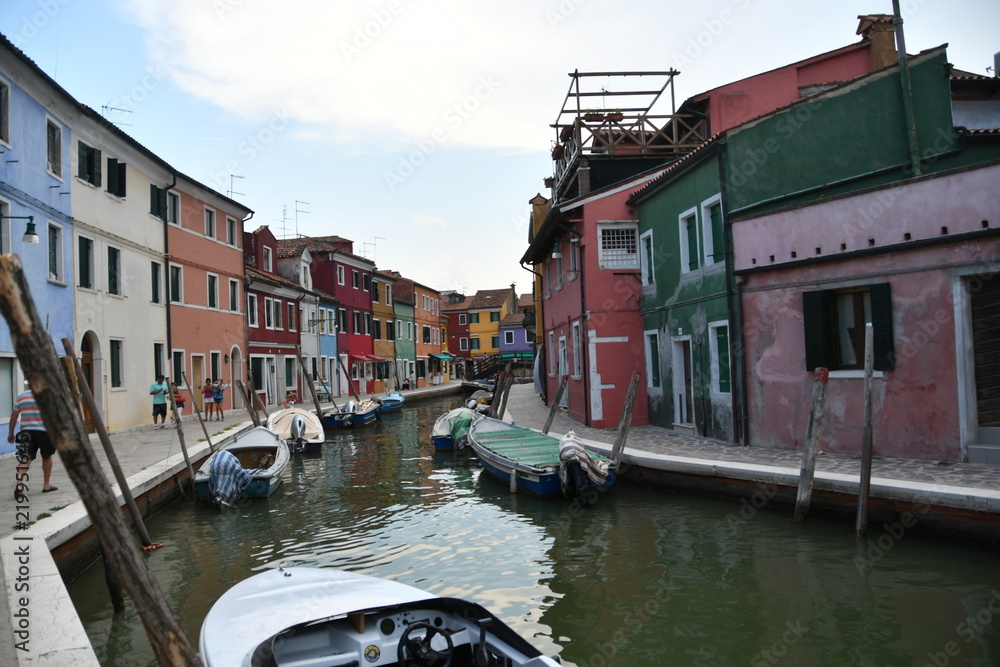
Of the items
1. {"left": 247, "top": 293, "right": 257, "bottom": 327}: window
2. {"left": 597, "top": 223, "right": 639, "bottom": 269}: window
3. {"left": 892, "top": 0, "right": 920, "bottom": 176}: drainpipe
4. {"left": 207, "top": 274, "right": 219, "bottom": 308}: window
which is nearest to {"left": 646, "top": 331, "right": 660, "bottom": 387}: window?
{"left": 597, "top": 223, "right": 639, "bottom": 269}: window

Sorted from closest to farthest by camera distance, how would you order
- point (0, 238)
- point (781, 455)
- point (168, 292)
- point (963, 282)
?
1. point (963, 282)
2. point (781, 455)
3. point (0, 238)
4. point (168, 292)

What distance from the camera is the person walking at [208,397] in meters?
24.3

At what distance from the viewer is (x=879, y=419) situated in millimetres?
11344

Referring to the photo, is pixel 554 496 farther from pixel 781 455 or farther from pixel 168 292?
pixel 168 292

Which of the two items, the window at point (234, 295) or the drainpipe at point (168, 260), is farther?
the window at point (234, 295)

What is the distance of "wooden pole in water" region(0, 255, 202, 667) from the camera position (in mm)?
3197

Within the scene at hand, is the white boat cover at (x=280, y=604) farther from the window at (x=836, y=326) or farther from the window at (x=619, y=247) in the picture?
the window at (x=619, y=247)

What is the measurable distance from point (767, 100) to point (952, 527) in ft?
43.9

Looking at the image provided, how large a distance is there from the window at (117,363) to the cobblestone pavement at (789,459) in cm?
1193

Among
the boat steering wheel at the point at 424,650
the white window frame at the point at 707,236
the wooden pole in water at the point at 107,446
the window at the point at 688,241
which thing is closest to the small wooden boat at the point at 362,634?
the boat steering wheel at the point at 424,650

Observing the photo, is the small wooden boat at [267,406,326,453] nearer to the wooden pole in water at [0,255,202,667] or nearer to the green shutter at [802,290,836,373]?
the green shutter at [802,290,836,373]

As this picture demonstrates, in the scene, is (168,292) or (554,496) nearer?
(554,496)

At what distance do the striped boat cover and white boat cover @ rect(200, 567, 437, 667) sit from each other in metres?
6.89

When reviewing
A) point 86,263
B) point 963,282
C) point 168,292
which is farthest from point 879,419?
point 168,292
